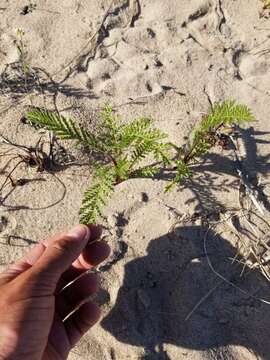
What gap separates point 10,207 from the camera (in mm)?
2861

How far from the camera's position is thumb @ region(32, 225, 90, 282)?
2.10 meters

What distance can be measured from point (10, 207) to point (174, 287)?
107 centimetres

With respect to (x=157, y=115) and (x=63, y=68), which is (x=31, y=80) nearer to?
(x=63, y=68)

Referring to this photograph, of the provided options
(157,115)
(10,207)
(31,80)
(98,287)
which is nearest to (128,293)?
(98,287)

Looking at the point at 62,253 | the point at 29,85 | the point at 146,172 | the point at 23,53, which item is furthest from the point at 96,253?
the point at 23,53

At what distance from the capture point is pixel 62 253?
7.11 ft

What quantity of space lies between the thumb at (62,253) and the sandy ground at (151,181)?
1.59 ft

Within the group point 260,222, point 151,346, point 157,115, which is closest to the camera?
point 151,346

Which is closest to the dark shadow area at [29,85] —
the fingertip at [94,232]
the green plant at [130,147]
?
the green plant at [130,147]

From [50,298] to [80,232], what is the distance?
354 millimetres

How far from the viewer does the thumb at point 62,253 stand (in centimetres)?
210

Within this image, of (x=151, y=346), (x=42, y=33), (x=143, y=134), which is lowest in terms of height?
(x=151, y=346)

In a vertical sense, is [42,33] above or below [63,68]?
above

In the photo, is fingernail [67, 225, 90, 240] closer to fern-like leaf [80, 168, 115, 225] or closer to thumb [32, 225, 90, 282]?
thumb [32, 225, 90, 282]
